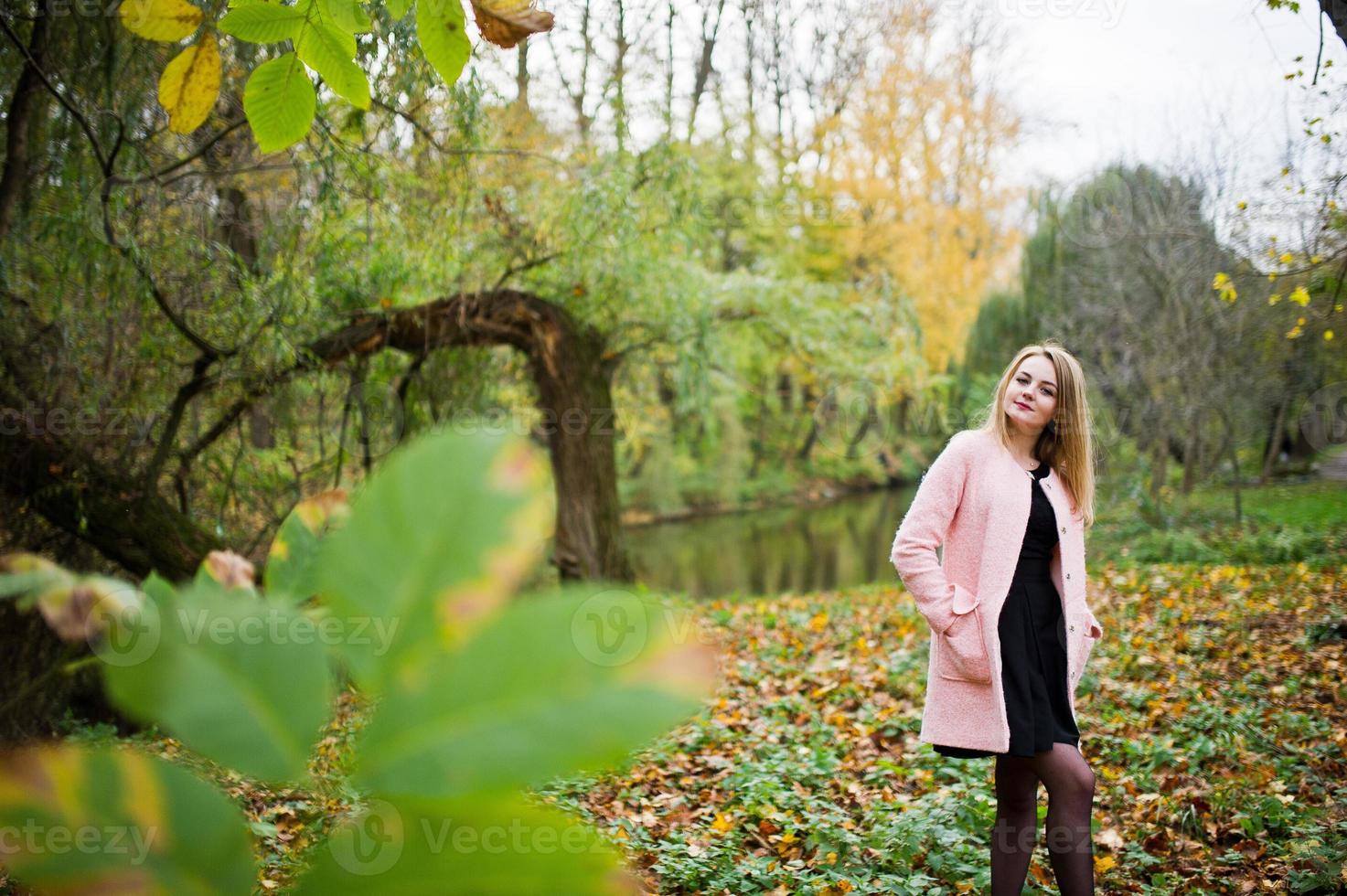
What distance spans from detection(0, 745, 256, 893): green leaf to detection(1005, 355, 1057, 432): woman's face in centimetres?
322

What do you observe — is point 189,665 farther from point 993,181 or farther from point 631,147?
point 993,181

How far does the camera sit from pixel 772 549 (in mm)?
17672

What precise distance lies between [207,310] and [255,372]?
48cm

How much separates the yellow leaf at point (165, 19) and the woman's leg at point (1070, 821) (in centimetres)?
296

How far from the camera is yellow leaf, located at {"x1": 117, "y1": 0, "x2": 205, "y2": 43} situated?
75 centimetres

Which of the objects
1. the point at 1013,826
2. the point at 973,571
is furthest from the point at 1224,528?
the point at 973,571

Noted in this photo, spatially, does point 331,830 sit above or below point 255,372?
below

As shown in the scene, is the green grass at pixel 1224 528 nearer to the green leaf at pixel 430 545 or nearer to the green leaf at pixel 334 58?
the green leaf at pixel 334 58

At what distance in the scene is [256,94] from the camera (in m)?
0.65

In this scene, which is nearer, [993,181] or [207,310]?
[207,310]

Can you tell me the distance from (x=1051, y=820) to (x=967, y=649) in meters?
0.61

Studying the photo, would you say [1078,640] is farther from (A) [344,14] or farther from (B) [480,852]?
(B) [480,852]

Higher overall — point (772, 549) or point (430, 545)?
point (430, 545)

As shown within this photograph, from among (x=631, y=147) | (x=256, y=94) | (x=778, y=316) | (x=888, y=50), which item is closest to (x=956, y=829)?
(x=256, y=94)
